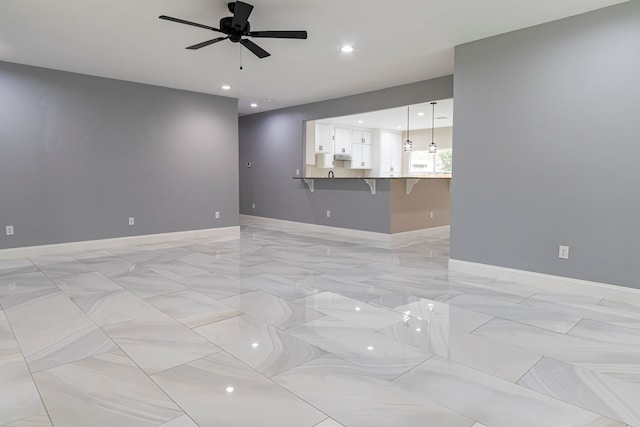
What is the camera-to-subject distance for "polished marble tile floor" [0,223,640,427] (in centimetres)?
175

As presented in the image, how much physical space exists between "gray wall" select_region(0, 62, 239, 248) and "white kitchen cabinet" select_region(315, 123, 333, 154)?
2.21m

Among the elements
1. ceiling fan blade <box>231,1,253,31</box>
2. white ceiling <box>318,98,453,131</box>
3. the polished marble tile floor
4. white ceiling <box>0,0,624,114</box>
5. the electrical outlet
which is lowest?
the polished marble tile floor

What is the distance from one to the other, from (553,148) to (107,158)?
5863 mm

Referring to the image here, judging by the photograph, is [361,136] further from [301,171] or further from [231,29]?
[231,29]

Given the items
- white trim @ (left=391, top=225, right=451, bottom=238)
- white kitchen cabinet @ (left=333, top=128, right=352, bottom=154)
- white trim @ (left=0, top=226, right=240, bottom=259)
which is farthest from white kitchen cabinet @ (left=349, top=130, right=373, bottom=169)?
white trim @ (left=0, top=226, right=240, bottom=259)

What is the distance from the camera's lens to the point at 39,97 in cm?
515

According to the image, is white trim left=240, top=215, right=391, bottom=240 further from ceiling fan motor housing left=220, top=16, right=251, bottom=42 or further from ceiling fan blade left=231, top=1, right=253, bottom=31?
ceiling fan blade left=231, top=1, right=253, bottom=31

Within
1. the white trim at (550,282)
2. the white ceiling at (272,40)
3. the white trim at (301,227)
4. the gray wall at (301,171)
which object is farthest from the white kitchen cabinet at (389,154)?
the white trim at (550,282)

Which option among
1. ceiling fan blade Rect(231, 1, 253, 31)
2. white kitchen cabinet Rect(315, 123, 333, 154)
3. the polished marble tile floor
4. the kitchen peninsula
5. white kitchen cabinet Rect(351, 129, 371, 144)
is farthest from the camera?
white kitchen cabinet Rect(351, 129, 371, 144)

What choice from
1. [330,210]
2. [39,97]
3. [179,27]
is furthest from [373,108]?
[39,97]

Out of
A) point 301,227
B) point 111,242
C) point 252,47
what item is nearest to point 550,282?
point 252,47

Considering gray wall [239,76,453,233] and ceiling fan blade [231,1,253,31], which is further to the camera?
gray wall [239,76,453,233]

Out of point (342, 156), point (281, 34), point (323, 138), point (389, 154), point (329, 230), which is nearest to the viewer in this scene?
point (281, 34)

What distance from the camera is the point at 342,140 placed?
399 inches
